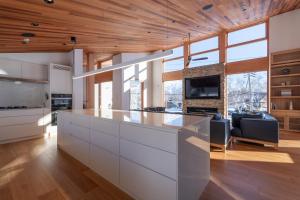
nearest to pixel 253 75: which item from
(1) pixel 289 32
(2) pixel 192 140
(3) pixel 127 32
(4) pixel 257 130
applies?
(1) pixel 289 32

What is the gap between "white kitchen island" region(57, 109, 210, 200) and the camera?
1.54 m

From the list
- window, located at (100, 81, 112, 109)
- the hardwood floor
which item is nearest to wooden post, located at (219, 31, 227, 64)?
the hardwood floor

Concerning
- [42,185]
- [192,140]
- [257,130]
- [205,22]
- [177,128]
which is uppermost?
[205,22]

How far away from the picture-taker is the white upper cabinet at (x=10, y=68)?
4.46 meters

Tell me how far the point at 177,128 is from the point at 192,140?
0.39 meters

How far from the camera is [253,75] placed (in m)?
6.32

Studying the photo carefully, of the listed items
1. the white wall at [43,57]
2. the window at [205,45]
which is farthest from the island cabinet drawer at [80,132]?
the window at [205,45]

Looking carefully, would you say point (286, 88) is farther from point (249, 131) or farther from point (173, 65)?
point (173, 65)

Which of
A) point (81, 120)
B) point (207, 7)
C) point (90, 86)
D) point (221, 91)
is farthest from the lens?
point (90, 86)

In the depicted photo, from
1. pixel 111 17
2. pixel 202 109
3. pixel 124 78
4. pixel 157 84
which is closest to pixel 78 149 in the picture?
pixel 111 17

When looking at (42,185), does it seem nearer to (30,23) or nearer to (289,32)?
(30,23)

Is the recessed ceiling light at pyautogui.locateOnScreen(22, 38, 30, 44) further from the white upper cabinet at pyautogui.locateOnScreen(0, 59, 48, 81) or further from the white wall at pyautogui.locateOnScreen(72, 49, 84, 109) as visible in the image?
the white wall at pyautogui.locateOnScreen(72, 49, 84, 109)

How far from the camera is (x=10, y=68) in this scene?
181 inches

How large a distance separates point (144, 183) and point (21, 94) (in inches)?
211
